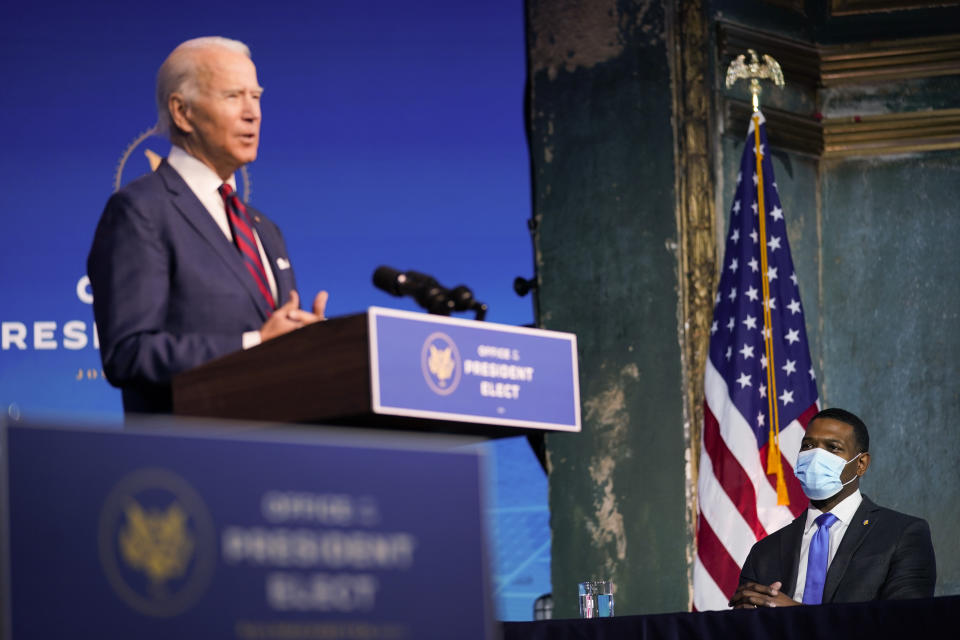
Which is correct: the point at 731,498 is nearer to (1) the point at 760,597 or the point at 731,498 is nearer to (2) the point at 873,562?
(2) the point at 873,562

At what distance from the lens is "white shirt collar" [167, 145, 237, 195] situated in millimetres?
2301

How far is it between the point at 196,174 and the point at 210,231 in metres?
0.10

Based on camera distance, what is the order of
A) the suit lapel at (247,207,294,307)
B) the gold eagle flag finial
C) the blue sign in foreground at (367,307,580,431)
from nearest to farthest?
1. the blue sign in foreground at (367,307,580,431)
2. the suit lapel at (247,207,294,307)
3. the gold eagle flag finial

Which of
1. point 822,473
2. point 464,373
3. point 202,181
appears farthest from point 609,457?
point 464,373

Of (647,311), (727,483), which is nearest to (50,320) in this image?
(647,311)

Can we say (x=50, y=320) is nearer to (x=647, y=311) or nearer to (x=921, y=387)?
(x=647, y=311)

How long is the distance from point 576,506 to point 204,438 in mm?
4838

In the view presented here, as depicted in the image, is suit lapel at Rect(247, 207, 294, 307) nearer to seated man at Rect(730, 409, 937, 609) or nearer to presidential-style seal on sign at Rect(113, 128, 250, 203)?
seated man at Rect(730, 409, 937, 609)

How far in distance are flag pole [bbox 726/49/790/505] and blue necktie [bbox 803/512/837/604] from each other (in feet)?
2.88

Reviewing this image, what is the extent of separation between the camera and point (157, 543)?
4.36 ft

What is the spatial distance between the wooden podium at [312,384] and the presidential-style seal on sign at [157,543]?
1.36 feet

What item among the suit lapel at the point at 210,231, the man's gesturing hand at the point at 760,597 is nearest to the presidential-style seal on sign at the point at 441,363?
the suit lapel at the point at 210,231

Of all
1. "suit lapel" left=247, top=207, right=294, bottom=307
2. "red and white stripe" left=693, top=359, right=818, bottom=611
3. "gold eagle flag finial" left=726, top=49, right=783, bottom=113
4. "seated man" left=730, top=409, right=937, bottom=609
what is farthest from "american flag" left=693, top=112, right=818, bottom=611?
"suit lapel" left=247, top=207, right=294, bottom=307

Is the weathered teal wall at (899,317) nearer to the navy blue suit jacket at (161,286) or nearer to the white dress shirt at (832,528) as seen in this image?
the white dress shirt at (832,528)
